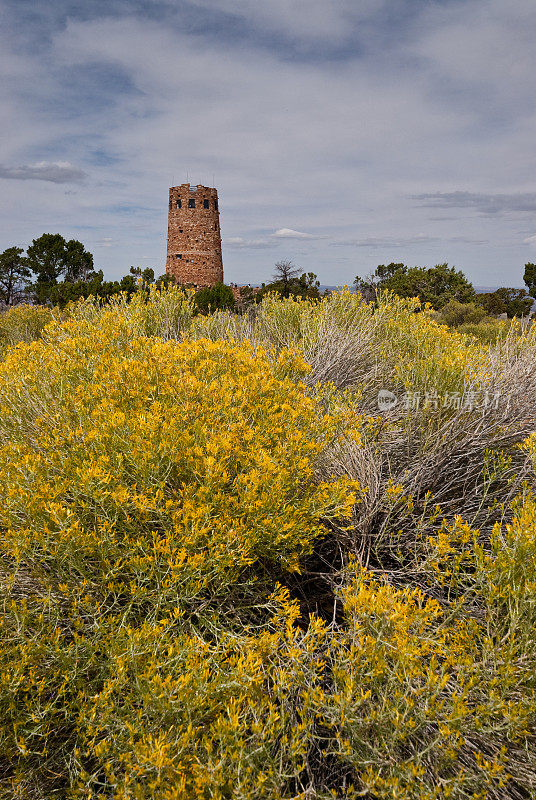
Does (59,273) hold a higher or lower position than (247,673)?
higher

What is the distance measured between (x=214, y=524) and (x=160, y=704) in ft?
2.53

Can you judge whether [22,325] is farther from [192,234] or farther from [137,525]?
[192,234]

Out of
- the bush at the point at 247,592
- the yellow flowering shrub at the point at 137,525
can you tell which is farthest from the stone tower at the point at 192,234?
the yellow flowering shrub at the point at 137,525

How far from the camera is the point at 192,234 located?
30.1 metres

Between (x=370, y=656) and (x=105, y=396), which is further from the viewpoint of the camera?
(x=105, y=396)

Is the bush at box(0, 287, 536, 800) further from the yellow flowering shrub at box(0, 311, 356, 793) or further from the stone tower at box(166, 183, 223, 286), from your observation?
the stone tower at box(166, 183, 223, 286)

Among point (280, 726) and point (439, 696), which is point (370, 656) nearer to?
point (280, 726)

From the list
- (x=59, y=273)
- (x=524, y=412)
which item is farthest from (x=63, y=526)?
(x=59, y=273)

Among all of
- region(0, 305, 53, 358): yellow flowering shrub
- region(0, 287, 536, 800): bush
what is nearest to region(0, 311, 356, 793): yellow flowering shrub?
region(0, 287, 536, 800): bush

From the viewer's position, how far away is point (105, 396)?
116 inches

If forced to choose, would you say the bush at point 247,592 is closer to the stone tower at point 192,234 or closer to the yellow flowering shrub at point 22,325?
the yellow flowering shrub at point 22,325

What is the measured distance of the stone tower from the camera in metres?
30.0

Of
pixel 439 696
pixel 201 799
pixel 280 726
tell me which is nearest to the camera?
pixel 201 799

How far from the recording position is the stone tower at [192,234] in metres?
30.0
